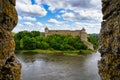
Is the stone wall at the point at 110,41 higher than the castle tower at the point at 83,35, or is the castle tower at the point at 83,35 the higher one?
the castle tower at the point at 83,35

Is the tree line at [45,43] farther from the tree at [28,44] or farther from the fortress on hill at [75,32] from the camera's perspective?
the fortress on hill at [75,32]

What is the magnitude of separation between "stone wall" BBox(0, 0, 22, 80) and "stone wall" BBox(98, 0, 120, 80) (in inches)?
234

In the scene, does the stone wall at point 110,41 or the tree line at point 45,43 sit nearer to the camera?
the stone wall at point 110,41

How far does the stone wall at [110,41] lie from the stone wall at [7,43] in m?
5.94

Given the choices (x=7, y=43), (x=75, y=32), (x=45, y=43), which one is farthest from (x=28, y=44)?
(x=7, y=43)

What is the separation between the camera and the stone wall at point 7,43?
1300 cm

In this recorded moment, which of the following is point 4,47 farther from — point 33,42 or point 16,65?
point 33,42

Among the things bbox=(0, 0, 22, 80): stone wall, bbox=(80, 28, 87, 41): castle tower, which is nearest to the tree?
bbox=(80, 28, 87, 41): castle tower

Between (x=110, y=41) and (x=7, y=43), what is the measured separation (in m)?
6.78

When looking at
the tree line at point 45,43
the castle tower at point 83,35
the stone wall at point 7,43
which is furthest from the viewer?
the castle tower at point 83,35

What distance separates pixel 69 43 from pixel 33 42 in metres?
20.8

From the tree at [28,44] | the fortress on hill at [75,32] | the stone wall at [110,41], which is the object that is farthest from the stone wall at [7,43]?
the fortress on hill at [75,32]

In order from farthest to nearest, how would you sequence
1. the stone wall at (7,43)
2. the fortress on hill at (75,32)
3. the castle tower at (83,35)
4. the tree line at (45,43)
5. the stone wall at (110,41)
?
1. the fortress on hill at (75,32)
2. the castle tower at (83,35)
3. the tree line at (45,43)
4. the stone wall at (7,43)
5. the stone wall at (110,41)

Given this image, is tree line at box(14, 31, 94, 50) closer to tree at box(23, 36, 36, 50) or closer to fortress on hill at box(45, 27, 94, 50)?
tree at box(23, 36, 36, 50)
